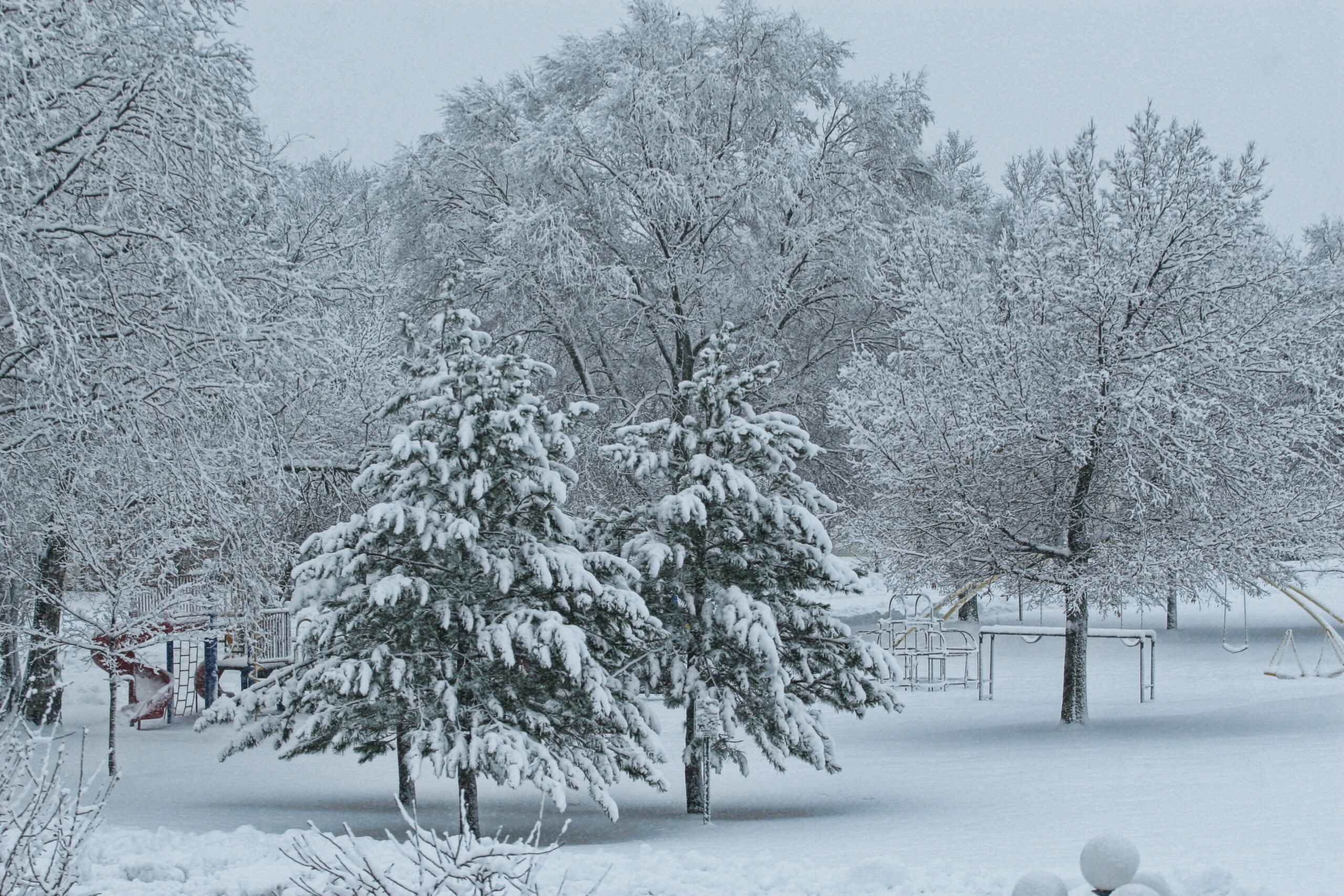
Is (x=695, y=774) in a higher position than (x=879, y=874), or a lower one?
lower

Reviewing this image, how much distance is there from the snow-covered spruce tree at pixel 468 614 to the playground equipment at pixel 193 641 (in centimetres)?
458

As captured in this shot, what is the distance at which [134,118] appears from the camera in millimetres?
8844

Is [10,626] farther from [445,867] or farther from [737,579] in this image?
[445,867]

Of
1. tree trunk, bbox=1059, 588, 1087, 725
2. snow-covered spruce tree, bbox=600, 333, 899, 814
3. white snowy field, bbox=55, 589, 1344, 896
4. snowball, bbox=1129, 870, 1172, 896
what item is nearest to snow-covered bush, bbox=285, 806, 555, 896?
white snowy field, bbox=55, 589, 1344, 896

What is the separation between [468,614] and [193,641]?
35.8 feet

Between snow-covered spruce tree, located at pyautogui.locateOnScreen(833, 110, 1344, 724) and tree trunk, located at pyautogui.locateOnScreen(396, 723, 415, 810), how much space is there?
640cm

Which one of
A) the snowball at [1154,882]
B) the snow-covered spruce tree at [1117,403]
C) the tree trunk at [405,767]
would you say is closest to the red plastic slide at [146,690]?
the tree trunk at [405,767]

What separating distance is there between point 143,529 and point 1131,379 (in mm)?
10964

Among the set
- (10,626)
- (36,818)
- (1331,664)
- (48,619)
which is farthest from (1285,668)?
(36,818)

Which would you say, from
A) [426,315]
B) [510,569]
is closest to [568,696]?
[510,569]

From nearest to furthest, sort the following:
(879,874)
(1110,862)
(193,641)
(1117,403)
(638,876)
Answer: (1110,862) < (879,874) < (638,876) < (1117,403) < (193,641)

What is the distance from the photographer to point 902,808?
34.8ft

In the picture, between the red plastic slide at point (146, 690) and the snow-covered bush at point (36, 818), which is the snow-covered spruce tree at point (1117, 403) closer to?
the red plastic slide at point (146, 690)

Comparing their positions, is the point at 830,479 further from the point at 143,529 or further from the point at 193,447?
the point at 193,447
